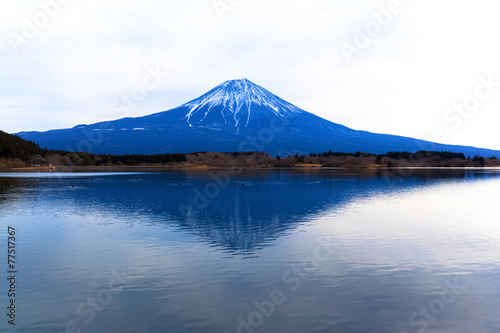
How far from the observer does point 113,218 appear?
40000 mm

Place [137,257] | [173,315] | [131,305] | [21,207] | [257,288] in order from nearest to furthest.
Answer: [173,315] < [131,305] < [257,288] < [137,257] < [21,207]

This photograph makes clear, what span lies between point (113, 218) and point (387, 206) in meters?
30.7

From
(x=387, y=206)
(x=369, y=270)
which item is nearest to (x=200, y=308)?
(x=369, y=270)

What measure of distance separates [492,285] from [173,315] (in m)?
13.4

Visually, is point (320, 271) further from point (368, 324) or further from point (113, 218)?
point (113, 218)

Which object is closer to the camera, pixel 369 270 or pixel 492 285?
pixel 492 285

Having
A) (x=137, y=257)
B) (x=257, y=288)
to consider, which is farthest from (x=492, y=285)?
(x=137, y=257)

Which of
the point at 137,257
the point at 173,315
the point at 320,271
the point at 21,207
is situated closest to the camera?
the point at 173,315

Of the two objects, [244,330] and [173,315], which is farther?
[173,315]

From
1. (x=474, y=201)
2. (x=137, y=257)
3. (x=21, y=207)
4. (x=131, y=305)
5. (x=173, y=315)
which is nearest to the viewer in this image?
(x=173, y=315)

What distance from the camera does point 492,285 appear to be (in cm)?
1808

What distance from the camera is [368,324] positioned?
1385 cm

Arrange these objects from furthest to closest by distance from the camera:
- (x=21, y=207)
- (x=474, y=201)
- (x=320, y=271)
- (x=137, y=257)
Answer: (x=474, y=201)
(x=21, y=207)
(x=137, y=257)
(x=320, y=271)

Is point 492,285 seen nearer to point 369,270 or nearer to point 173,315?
point 369,270
